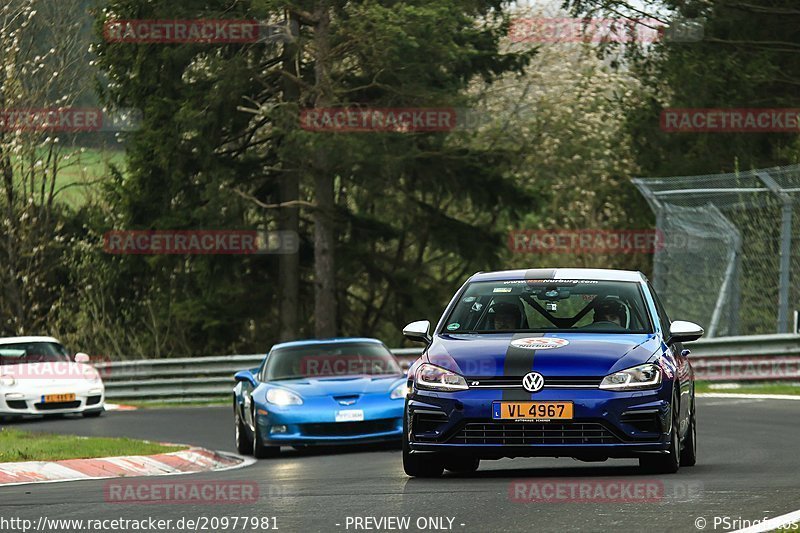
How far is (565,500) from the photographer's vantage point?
9.55 metres

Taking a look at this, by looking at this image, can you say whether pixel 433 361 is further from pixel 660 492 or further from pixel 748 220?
pixel 748 220

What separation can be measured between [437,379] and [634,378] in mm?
1315

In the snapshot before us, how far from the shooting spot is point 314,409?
1672 centimetres

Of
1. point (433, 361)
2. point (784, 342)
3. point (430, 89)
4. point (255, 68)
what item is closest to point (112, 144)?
point (255, 68)

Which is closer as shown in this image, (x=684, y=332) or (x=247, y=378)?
(x=684, y=332)

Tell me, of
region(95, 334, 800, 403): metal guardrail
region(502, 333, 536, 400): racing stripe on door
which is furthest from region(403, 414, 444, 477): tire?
region(95, 334, 800, 403): metal guardrail

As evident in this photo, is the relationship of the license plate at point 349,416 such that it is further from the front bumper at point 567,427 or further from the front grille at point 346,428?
the front bumper at point 567,427

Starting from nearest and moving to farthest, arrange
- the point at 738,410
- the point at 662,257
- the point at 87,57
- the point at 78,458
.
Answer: the point at 78,458
the point at 738,410
the point at 662,257
the point at 87,57

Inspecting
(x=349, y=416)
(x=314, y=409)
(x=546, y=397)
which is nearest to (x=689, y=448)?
(x=546, y=397)

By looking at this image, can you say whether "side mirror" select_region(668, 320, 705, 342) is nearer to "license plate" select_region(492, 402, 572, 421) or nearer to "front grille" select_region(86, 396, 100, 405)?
"license plate" select_region(492, 402, 572, 421)

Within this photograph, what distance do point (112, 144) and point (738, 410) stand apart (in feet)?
89.4

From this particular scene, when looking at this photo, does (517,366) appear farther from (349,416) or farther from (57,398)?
(57,398)

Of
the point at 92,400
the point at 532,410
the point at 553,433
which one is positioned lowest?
the point at 92,400

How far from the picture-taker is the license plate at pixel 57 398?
24.9 metres
